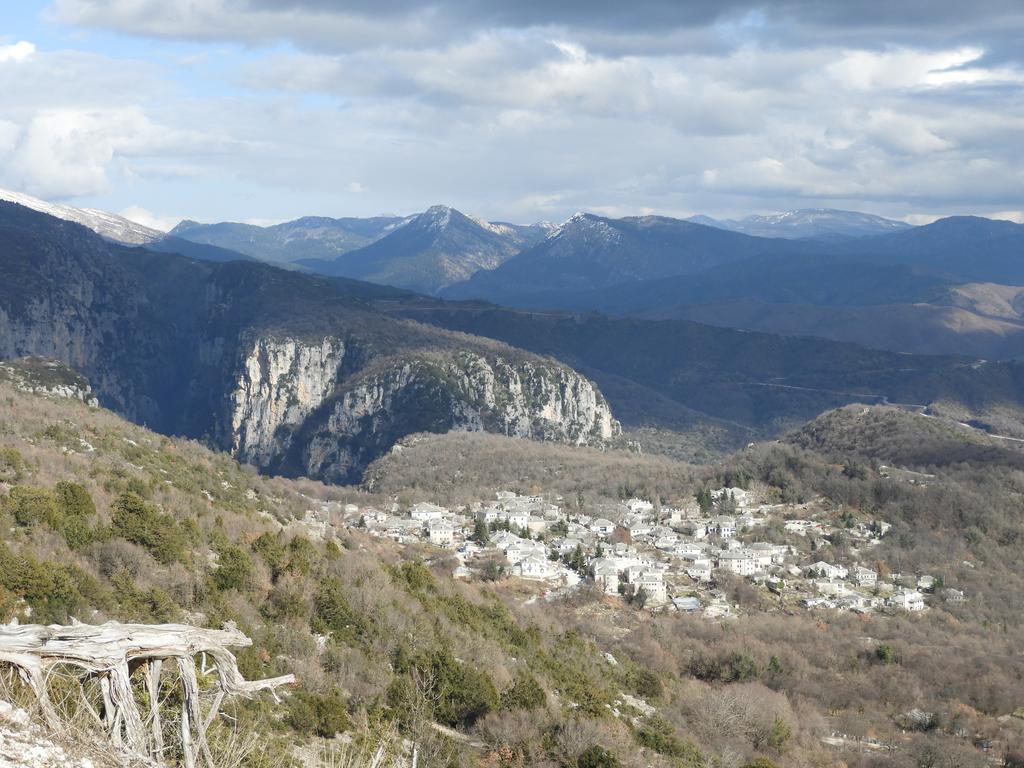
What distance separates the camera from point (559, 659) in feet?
121

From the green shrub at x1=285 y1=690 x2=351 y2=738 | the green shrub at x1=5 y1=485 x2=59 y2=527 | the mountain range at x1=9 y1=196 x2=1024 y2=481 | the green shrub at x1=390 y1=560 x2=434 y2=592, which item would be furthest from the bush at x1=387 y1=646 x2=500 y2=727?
the mountain range at x1=9 y1=196 x2=1024 y2=481

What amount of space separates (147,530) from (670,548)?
46.8m

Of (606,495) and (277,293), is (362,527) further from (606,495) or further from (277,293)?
(277,293)

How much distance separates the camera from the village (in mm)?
58469

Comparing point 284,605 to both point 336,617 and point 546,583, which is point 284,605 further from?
point 546,583

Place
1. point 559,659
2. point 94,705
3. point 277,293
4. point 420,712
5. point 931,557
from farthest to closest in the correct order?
point 277,293
point 931,557
point 559,659
point 420,712
point 94,705

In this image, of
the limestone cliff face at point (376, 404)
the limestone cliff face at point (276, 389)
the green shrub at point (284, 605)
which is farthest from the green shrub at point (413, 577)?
the limestone cliff face at point (276, 389)

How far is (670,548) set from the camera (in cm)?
7062

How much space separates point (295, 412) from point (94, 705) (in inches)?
6045

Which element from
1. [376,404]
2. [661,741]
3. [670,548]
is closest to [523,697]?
[661,741]

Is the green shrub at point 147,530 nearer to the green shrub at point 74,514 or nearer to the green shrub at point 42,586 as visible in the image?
the green shrub at point 74,514

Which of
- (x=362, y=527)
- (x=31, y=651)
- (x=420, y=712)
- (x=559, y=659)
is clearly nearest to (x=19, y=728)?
(x=31, y=651)

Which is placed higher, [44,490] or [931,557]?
[44,490]

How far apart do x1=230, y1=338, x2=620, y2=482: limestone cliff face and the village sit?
179 ft
